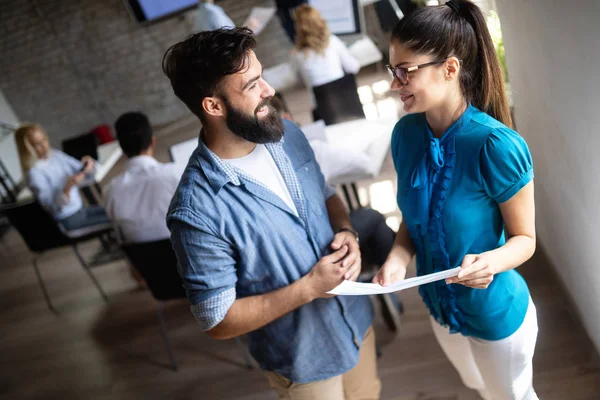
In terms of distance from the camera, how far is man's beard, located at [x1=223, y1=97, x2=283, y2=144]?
132cm

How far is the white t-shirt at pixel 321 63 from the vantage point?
163 inches

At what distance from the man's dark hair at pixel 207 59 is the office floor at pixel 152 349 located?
1.77 m

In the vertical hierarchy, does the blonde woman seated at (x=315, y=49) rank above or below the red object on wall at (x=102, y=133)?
above

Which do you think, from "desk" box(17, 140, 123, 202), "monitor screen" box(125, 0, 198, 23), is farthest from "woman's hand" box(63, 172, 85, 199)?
"monitor screen" box(125, 0, 198, 23)

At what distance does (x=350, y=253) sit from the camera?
147cm

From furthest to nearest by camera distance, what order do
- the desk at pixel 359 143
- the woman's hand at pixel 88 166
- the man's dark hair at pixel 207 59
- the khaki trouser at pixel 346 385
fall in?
the woman's hand at pixel 88 166 < the desk at pixel 359 143 < the khaki trouser at pixel 346 385 < the man's dark hair at pixel 207 59

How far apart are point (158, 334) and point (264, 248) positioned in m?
2.32

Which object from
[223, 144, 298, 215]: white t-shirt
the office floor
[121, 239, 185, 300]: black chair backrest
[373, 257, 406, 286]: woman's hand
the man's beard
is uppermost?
the man's beard

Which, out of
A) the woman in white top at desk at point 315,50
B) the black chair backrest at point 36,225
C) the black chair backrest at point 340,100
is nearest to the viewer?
the black chair backrest at point 340,100

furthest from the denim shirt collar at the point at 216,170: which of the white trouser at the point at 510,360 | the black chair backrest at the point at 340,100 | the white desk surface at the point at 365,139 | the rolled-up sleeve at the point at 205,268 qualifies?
the black chair backrest at the point at 340,100

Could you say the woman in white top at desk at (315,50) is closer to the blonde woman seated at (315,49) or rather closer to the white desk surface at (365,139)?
the blonde woman seated at (315,49)

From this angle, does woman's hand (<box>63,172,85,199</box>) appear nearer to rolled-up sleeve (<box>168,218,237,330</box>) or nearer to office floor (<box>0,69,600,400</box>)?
office floor (<box>0,69,600,400</box>)

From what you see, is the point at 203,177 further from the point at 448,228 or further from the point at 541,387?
the point at 541,387

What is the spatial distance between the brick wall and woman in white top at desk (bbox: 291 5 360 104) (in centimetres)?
296
